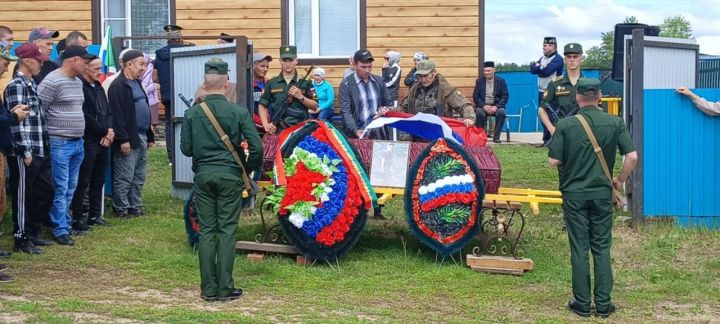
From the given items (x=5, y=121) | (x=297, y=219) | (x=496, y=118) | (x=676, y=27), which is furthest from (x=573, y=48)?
(x=676, y=27)

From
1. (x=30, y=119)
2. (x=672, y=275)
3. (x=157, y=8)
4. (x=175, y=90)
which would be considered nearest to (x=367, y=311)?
(x=672, y=275)

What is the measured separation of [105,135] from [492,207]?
159 inches

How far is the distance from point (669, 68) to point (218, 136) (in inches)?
224

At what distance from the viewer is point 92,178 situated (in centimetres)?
1109

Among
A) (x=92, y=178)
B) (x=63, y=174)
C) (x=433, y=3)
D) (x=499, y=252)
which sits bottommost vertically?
(x=499, y=252)

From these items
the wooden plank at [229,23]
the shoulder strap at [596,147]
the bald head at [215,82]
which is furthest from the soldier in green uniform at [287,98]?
the wooden plank at [229,23]

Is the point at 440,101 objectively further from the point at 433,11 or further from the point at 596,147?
the point at 433,11

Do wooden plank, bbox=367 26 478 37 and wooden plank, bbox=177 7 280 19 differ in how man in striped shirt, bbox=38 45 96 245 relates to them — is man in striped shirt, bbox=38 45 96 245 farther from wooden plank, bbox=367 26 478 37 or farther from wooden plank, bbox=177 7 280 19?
wooden plank, bbox=367 26 478 37

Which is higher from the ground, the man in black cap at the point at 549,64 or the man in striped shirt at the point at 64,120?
the man in black cap at the point at 549,64

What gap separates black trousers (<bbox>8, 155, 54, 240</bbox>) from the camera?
9.38m

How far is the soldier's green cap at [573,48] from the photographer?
36.7 feet

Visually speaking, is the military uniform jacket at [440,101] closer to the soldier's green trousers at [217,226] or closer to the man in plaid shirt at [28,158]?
the soldier's green trousers at [217,226]

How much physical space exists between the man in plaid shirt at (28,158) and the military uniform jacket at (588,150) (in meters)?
4.61

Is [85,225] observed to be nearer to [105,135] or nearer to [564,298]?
[105,135]
